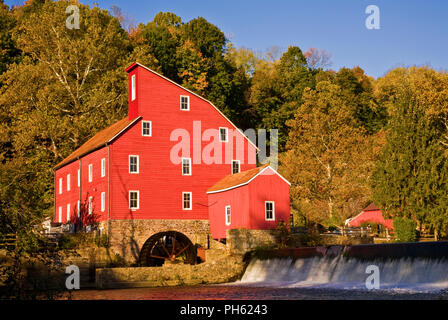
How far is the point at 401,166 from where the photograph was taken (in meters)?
45.4

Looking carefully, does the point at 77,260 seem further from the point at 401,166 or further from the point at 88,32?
the point at 88,32

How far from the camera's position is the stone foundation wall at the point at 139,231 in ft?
127

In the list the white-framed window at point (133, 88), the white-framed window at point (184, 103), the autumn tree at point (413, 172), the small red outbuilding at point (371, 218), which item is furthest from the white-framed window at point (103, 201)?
the small red outbuilding at point (371, 218)

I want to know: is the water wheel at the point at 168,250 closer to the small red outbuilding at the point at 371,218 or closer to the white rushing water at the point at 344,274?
the white rushing water at the point at 344,274

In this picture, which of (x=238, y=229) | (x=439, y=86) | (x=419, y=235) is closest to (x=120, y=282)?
(x=238, y=229)

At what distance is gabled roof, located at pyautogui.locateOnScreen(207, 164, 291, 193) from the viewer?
38344 millimetres

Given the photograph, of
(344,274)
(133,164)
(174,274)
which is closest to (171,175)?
(133,164)

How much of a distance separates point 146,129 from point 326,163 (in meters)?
23.8

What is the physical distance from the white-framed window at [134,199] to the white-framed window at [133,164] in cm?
141

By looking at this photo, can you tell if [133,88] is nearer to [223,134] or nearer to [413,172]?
[223,134]

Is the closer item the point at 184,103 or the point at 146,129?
the point at 146,129

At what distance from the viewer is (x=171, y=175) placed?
41906mm

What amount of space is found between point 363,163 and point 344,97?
18.7m

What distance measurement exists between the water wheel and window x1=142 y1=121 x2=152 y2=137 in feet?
22.7
